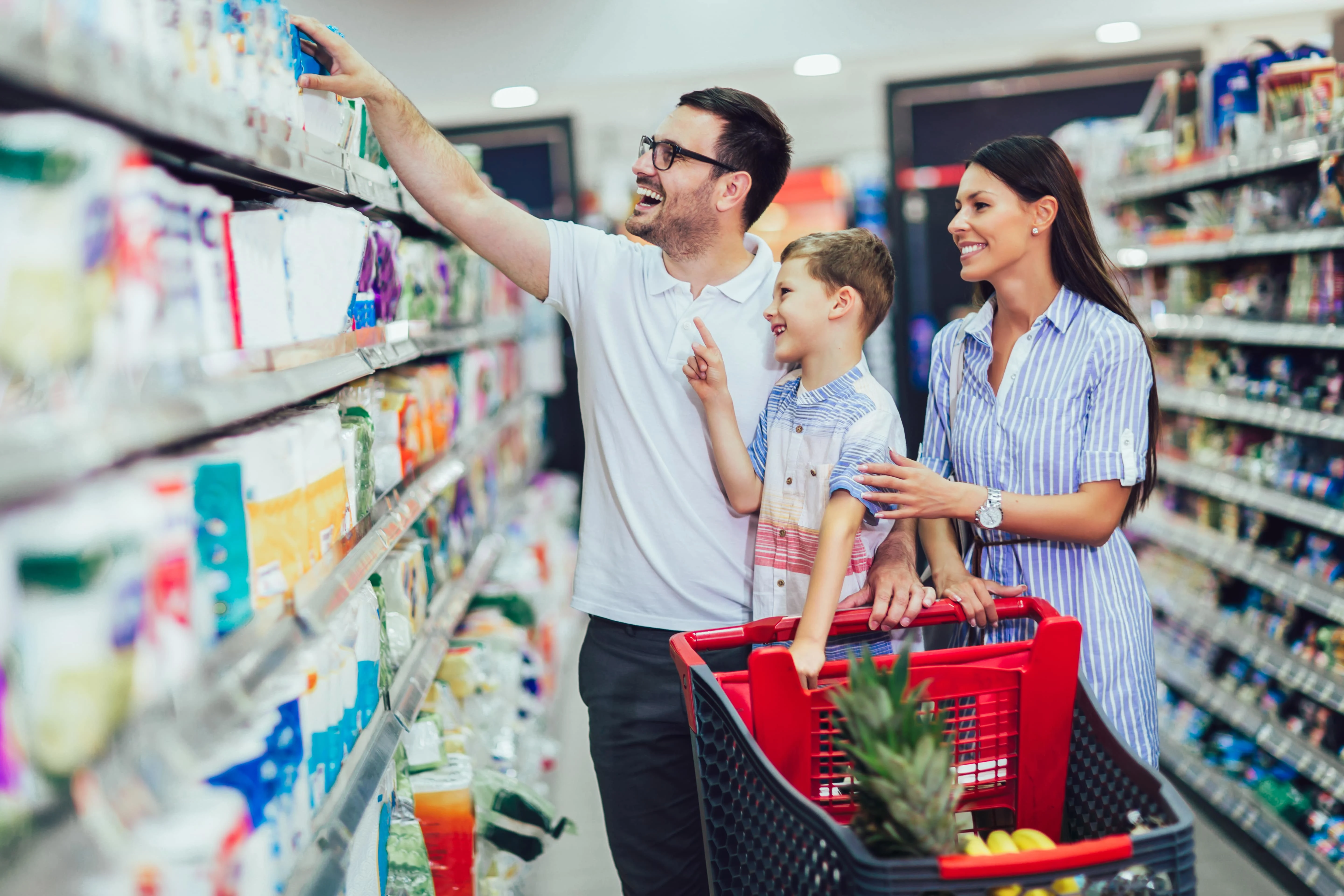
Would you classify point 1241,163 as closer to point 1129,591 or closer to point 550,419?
point 1129,591

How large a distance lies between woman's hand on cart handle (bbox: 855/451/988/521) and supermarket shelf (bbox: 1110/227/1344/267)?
6.20ft

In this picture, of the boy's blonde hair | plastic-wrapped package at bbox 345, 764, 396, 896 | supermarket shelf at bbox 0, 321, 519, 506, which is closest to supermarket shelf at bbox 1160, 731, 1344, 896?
the boy's blonde hair

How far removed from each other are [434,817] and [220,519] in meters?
1.28

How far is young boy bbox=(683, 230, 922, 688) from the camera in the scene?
6.40ft

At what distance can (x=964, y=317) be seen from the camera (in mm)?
2172

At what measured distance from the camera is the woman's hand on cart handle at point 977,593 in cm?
186

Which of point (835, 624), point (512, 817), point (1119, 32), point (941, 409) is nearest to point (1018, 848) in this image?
point (835, 624)

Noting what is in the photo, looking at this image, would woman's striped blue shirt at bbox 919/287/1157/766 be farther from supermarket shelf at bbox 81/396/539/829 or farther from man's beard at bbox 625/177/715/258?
supermarket shelf at bbox 81/396/539/829

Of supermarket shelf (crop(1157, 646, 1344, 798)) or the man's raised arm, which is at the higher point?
the man's raised arm

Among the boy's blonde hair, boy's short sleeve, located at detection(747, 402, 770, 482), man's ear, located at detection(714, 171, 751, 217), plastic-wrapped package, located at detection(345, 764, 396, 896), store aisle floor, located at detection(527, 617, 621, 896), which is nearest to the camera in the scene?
plastic-wrapped package, located at detection(345, 764, 396, 896)

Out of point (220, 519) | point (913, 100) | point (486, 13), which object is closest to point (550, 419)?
point (486, 13)

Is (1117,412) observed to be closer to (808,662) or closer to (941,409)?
(941,409)

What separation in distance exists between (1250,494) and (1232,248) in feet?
2.76

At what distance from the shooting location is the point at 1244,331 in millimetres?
3721
